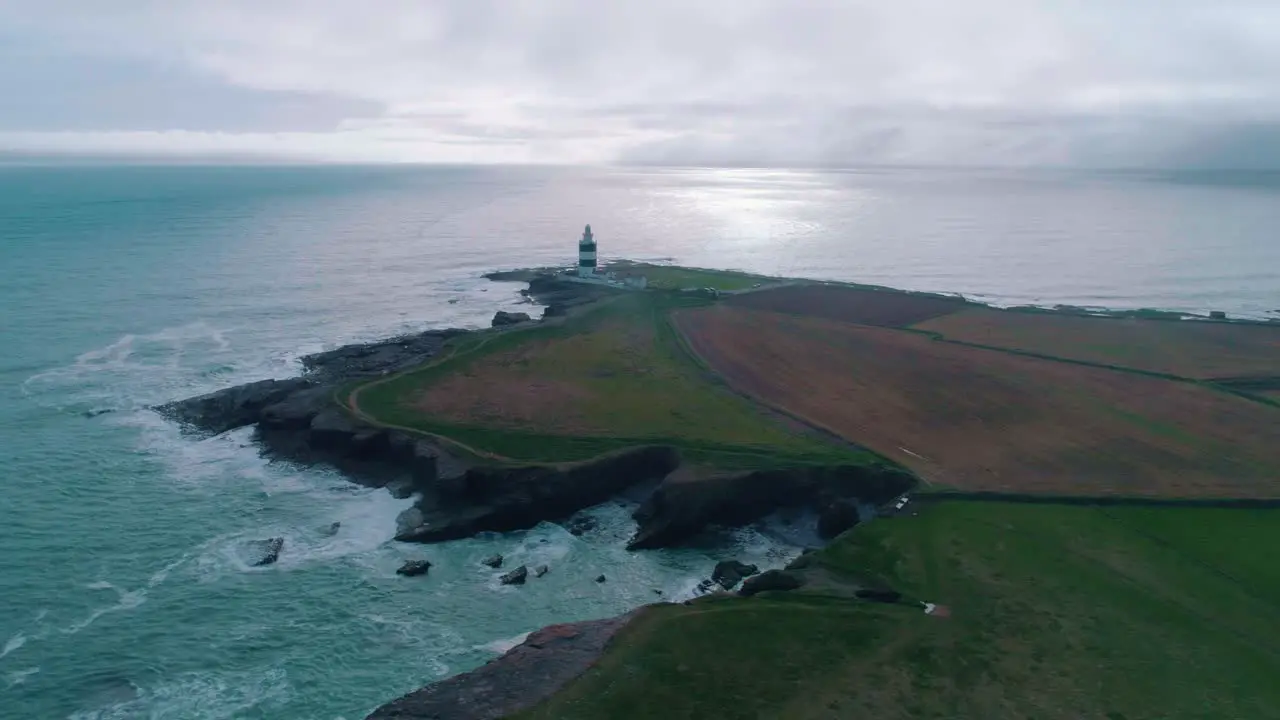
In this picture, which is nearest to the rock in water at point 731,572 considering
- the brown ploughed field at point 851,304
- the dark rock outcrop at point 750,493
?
the dark rock outcrop at point 750,493

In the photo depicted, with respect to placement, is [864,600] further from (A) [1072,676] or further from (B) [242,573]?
(B) [242,573]

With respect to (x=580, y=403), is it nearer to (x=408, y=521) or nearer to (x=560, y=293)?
(x=408, y=521)

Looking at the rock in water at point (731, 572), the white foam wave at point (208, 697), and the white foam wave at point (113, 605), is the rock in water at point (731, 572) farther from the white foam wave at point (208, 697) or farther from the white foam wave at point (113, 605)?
the white foam wave at point (113, 605)

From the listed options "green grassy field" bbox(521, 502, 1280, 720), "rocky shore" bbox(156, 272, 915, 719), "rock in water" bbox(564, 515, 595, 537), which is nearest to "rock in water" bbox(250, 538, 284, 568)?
"rocky shore" bbox(156, 272, 915, 719)

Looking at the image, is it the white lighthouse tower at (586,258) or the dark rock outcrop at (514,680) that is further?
the white lighthouse tower at (586,258)

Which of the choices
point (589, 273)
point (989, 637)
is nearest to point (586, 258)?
point (589, 273)

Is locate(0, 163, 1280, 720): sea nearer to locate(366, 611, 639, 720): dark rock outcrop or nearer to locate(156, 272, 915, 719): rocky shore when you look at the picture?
locate(156, 272, 915, 719): rocky shore
